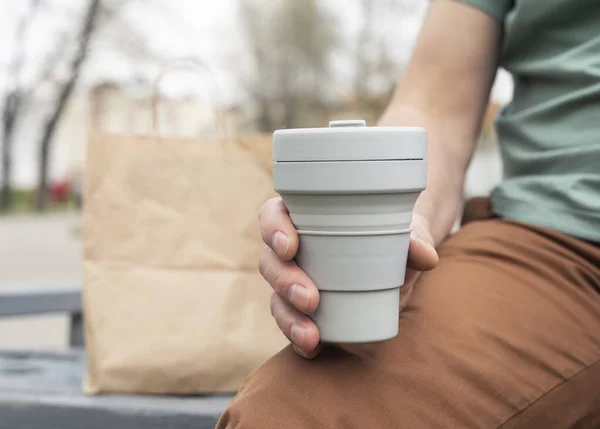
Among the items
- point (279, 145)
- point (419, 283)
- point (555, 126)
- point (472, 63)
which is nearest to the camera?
point (279, 145)

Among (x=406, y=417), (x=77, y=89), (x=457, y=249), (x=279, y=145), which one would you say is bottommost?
(x=77, y=89)

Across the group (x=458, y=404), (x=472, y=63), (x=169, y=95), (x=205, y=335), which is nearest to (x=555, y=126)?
(x=472, y=63)

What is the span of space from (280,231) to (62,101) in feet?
41.6

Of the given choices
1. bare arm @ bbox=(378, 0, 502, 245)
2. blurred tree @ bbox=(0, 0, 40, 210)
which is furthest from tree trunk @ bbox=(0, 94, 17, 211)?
bare arm @ bbox=(378, 0, 502, 245)

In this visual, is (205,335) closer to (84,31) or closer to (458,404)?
(458,404)

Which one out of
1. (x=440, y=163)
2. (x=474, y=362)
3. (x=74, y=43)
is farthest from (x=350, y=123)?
(x=74, y=43)

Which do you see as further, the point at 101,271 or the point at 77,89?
the point at 77,89

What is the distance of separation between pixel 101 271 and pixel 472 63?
820mm

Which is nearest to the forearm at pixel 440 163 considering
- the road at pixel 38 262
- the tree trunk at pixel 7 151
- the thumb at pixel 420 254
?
the thumb at pixel 420 254

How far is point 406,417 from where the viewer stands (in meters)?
0.78

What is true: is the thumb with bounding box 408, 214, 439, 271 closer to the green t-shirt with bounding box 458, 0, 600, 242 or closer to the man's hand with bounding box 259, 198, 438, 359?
the man's hand with bounding box 259, 198, 438, 359

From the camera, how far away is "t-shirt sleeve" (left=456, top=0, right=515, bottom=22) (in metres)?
1.18

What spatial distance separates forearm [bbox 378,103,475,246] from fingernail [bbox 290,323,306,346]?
1.20ft

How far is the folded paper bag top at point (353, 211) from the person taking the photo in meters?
0.68
